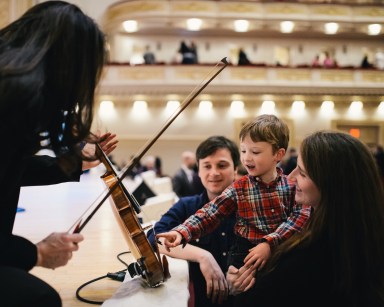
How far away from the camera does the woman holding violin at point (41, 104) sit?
90 cm

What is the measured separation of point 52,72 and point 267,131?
855 mm

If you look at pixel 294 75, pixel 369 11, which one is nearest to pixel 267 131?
pixel 294 75

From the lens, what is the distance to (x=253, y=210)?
153cm

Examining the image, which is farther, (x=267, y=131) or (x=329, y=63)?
(x=329, y=63)

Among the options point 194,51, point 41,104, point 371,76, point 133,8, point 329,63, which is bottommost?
point 41,104

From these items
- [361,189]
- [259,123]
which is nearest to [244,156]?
[259,123]

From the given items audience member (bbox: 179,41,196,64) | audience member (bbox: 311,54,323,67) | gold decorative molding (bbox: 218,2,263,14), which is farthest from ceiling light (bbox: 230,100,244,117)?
gold decorative molding (bbox: 218,2,263,14)

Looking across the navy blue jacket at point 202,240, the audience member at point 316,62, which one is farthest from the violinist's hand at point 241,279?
the audience member at point 316,62

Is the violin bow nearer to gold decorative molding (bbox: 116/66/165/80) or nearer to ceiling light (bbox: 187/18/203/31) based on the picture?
gold decorative molding (bbox: 116/66/165/80)

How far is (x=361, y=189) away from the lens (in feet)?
3.61

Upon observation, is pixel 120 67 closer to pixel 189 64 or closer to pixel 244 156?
pixel 189 64

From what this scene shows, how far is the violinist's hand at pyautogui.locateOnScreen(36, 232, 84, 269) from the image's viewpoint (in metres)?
1.00

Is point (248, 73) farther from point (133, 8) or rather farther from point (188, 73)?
point (133, 8)

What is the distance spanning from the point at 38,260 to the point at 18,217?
11.1 ft
